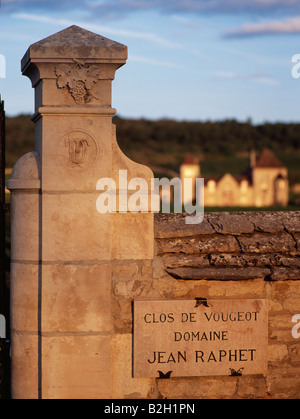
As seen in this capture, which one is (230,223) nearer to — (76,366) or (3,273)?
(76,366)

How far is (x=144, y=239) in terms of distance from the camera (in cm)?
420

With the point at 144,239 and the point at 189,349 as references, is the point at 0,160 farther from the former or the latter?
the point at 189,349

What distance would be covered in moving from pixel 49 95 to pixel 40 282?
128 centimetres

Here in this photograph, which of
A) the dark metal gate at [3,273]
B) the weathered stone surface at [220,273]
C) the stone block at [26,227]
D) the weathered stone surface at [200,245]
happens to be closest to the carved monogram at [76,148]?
the stone block at [26,227]

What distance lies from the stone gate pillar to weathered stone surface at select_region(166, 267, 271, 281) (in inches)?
20.2

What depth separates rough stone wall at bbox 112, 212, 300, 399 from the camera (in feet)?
13.7

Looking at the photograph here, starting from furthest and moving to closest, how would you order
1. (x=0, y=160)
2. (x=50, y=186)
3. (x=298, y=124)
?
(x=298, y=124)
(x=0, y=160)
(x=50, y=186)

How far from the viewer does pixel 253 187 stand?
54406 mm

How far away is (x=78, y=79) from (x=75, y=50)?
192mm

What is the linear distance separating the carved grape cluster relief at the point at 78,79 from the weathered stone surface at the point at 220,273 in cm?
135

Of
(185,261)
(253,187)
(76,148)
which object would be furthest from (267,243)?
(253,187)

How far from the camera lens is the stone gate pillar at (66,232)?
4055mm

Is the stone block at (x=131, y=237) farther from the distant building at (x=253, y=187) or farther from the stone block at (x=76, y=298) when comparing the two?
the distant building at (x=253, y=187)
